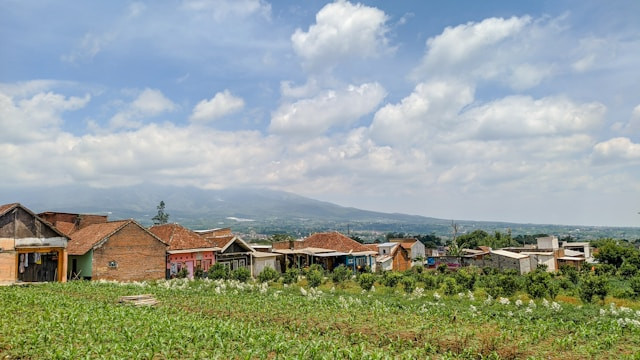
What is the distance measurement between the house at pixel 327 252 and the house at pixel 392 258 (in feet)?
7.69

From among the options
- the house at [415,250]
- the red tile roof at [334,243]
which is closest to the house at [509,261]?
the red tile roof at [334,243]

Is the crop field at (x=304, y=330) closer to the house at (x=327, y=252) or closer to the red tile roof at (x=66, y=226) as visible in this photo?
the red tile roof at (x=66, y=226)

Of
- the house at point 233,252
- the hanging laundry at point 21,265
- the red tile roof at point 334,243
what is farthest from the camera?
the red tile roof at point 334,243

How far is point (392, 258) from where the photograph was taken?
51969mm

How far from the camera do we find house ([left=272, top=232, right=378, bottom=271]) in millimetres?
42688

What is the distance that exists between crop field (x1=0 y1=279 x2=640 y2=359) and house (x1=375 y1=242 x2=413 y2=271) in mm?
30057

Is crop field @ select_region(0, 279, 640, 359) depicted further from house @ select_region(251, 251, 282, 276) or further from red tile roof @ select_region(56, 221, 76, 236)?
red tile roof @ select_region(56, 221, 76, 236)

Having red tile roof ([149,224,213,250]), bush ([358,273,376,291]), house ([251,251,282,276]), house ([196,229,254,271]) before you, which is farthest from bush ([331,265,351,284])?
red tile roof ([149,224,213,250])

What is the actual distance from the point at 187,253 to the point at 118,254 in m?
5.76

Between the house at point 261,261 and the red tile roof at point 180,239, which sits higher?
the red tile roof at point 180,239

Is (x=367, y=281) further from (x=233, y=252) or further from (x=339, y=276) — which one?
(x=233, y=252)

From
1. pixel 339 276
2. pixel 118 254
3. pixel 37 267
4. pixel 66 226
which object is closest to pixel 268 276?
pixel 339 276

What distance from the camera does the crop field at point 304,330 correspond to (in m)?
11.3

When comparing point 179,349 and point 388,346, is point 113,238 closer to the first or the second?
point 179,349
